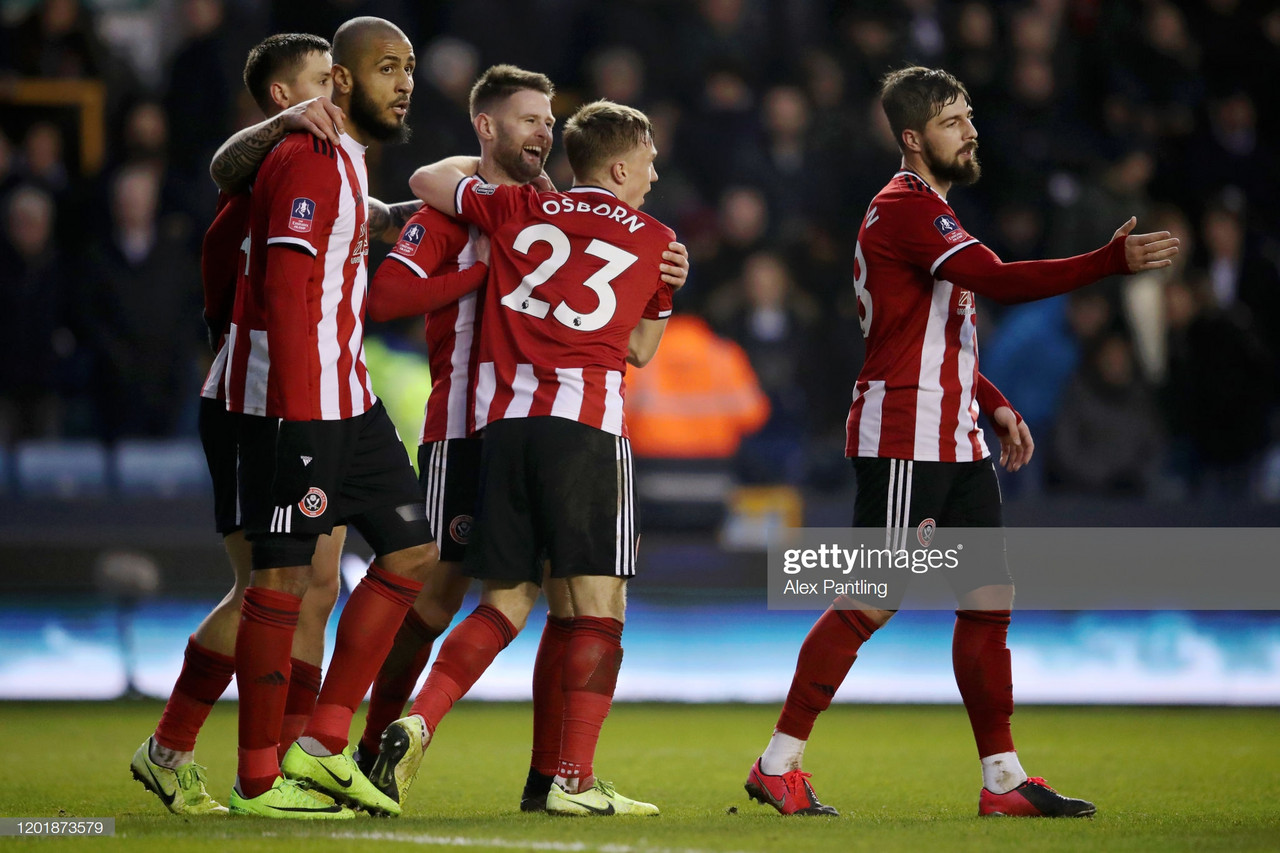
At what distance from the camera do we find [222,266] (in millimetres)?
4727

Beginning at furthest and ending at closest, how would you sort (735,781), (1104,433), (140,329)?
(1104,433) < (140,329) < (735,781)

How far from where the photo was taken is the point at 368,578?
457 centimetres

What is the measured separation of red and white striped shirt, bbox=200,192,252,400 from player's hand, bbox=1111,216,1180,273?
2.50 meters

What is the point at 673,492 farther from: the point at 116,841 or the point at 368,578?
the point at 116,841

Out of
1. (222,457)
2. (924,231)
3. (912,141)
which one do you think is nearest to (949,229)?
(924,231)

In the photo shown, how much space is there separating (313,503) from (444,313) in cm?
88

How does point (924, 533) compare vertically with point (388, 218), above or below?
below

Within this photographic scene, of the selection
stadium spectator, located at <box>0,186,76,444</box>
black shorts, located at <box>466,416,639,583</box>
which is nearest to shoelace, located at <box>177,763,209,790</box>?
black shorts, located at <box>466,416,639,583</box>

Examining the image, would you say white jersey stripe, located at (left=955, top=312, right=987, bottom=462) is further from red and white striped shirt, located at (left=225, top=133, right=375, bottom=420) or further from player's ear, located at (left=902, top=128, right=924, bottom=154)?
red and white striped shirt, located at (left=225, top=133, right=375, bottom=420)

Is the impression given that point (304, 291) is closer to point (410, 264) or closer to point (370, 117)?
point (410, 264)

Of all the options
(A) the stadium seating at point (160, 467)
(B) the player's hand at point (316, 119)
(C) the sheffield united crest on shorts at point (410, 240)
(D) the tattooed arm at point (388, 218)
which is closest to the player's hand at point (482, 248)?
(C) the sheffield united crest on shorts at point (410, 240)

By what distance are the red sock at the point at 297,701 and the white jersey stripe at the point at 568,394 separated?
1.08 metres

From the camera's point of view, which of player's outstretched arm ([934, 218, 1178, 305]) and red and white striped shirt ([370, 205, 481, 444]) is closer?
player's outstretched arm ([934, 218, 1178, 305])

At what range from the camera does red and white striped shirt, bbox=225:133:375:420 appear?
425 cm
